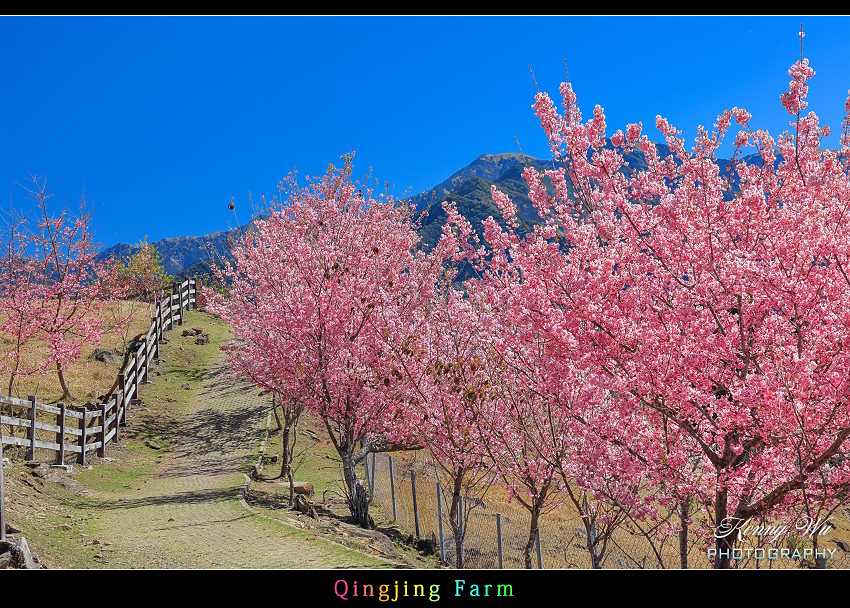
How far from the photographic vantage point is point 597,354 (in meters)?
5.14

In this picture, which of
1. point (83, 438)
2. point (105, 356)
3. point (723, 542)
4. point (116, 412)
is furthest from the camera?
point (105, 356)

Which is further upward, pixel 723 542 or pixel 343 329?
pixel 343 329

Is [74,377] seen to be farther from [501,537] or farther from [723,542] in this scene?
[723,542]

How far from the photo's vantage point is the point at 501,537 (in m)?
8.80

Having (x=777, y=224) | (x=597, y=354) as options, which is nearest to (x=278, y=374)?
(x=597, y=354)

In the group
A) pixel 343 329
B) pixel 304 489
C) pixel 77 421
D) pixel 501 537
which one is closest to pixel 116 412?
pixel 77 421

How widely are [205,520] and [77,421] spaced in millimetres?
7465

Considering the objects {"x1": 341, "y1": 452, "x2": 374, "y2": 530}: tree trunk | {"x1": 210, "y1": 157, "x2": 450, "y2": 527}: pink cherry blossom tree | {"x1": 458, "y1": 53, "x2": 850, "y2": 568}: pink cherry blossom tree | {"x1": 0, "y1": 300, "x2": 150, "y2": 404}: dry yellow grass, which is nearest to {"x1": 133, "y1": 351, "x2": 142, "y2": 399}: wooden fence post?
{"x1": 0, "y1": 300, "x2": 150, "y2": 404}: dry yellow grass

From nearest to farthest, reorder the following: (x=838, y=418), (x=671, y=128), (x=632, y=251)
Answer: (x=838, y=418) → (x=632, y=251) → (x=671, y=128)

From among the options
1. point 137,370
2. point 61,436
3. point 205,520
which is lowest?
point 205,520

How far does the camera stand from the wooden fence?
11.8 m

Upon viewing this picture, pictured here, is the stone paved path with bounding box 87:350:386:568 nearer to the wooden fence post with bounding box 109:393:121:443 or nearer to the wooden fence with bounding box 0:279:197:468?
the wooden fence post with bounding box 109:393:121:443
